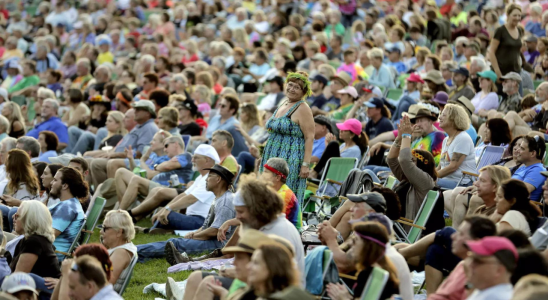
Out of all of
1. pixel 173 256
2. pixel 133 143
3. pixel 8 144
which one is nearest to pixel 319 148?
pixel 133 143

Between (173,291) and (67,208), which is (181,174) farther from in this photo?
(173,291)

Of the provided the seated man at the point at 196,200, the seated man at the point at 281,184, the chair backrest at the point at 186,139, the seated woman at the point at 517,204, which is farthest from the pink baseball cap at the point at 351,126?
the seated woman at the point at 517,204

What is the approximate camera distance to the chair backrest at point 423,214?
7.94 metres

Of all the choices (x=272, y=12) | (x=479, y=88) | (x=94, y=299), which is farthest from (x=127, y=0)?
(x=94, y=299)

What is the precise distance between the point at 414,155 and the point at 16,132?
24.6 feet

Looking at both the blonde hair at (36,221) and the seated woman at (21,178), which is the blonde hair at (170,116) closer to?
the seated woman at (21,178)

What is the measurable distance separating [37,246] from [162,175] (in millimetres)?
4317

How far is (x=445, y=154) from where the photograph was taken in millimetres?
9750

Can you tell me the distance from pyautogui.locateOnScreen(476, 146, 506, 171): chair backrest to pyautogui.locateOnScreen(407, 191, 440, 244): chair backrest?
1.78 metres

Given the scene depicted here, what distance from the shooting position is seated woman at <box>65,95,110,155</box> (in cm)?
1378

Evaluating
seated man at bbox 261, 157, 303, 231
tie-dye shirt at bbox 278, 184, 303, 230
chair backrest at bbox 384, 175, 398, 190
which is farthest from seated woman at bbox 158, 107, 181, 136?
tie-dye shirt at bbox 278, 184, 303, 230

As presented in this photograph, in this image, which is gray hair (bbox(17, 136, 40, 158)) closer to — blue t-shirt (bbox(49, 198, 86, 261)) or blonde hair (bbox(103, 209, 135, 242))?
blue t-shirt (bbox(49, 198, 86, 261))

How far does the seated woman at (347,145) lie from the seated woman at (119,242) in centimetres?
423

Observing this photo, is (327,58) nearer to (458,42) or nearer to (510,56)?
(458,42)
